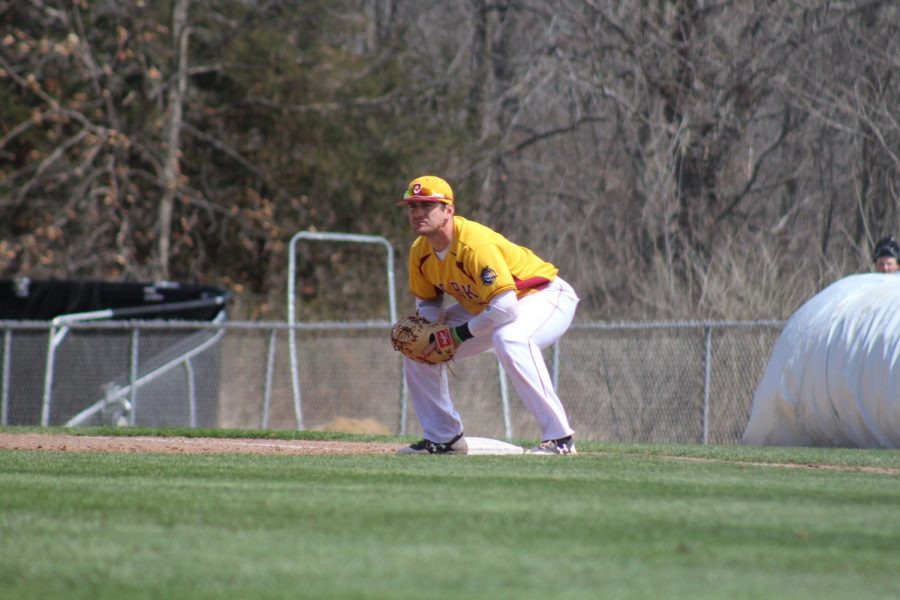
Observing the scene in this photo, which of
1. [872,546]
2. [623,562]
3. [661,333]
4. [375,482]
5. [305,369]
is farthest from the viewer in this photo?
[305,369]

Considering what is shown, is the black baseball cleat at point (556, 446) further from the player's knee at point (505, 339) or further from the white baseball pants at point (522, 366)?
Result: the player's knee at point (505, 339)

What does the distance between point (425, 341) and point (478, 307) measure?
1.42 feet

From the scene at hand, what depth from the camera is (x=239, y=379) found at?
20406mm

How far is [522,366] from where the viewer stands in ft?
28.4

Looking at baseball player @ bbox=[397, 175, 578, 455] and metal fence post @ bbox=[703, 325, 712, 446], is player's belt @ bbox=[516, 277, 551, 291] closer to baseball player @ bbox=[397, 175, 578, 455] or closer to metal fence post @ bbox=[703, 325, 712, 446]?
baseball player @ bbox=[397, 175, 578, 455]

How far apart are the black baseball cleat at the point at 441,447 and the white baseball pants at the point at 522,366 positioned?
0.04 m

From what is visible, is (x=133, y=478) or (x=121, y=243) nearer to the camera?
(x=133, y=478)

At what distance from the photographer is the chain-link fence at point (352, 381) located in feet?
51.3

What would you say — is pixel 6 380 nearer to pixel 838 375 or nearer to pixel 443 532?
pixel 838 375

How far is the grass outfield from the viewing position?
4.04 m

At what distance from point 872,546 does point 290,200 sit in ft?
72.5

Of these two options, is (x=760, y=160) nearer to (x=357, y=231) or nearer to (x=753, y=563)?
(x=357, y=231)

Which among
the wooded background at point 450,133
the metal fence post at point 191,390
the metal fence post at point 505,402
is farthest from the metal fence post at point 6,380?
the wooded background at point 450,133

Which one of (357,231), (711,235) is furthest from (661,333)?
(357,231)
